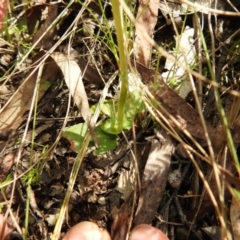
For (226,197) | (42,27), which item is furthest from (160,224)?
(42,27)

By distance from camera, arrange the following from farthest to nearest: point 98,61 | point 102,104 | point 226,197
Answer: point 98,61, point 102,104, point 226,197

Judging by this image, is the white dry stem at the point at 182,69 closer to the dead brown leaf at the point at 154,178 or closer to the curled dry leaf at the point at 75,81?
the dead brown leaf at the point at 154,178

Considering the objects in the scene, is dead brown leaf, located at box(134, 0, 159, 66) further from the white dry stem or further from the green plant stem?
the green plant stem

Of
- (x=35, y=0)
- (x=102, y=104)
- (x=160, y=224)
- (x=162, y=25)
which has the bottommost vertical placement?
(x=160, y=224)

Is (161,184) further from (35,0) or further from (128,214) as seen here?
(35,0)

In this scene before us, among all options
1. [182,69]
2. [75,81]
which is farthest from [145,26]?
[75,81]

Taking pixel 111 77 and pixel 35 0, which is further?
pixel 35 0

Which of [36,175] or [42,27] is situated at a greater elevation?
[42,27]
